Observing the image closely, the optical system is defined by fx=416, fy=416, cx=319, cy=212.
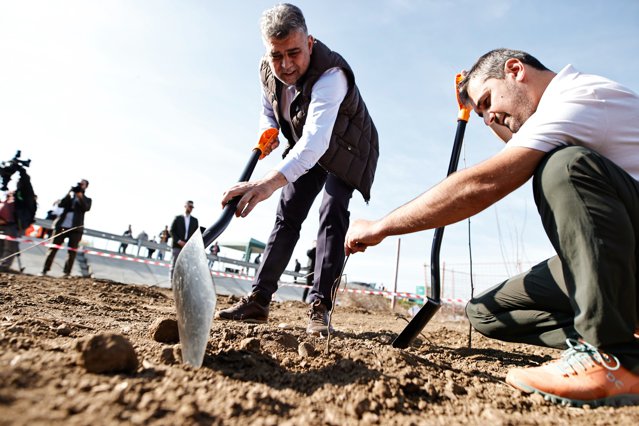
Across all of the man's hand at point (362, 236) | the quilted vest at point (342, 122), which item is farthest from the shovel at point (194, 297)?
the quilted vest at point (342, 122)

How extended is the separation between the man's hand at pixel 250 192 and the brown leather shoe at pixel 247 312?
27.1 inches

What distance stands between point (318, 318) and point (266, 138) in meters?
1.28

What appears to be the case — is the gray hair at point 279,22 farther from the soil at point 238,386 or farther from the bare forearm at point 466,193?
the soil at point 238,386

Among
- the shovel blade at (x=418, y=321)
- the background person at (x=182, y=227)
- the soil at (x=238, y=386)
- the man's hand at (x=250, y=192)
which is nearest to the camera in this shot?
the soil at (x=238, y=386)

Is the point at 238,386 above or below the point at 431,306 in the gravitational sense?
below

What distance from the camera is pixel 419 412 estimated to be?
1.16 m

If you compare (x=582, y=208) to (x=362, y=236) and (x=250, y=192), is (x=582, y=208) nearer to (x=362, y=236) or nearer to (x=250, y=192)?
(x=362, y=236)

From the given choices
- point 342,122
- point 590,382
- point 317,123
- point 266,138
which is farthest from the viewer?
point 266,138

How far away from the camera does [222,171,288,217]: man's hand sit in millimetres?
2082

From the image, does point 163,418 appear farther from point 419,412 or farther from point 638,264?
point 638,264

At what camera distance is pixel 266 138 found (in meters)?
2.90

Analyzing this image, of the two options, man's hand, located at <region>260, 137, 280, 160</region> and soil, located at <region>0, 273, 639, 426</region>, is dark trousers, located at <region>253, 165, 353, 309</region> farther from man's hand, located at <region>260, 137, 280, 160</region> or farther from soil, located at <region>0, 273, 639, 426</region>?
soil, located at <region>0, 273, 639, 426</region>

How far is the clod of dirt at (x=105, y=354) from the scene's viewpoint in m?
1.12

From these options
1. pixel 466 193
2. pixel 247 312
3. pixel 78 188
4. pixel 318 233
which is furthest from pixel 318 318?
pixel 78 188
